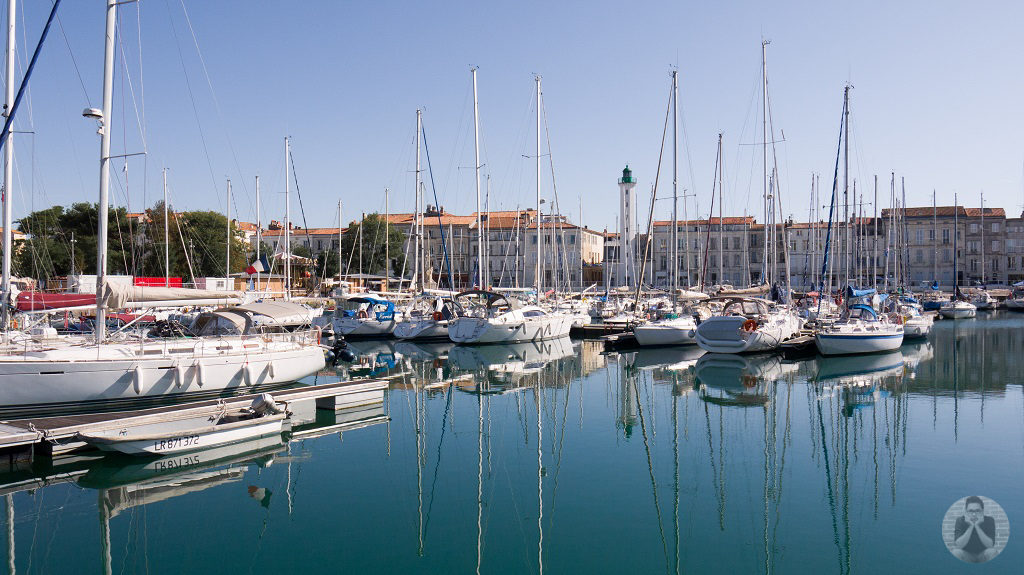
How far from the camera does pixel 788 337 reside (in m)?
33.0

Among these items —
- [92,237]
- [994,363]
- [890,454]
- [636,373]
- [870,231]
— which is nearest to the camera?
[890,454]

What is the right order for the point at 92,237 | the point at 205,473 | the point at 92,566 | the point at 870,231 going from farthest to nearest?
the point at 870,231, the point at 92,237, the point at 205,473, the point at 92,566

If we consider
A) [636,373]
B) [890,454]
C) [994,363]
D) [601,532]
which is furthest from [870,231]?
[601,532]

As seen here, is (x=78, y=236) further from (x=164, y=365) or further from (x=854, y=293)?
(x=854, y=293)

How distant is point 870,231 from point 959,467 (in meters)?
81.8

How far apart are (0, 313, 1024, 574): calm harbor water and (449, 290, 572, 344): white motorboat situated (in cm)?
1346

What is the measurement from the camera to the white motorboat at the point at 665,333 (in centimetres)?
3412

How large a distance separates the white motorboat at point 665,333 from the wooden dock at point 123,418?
18.3 m

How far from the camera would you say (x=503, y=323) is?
35.8 m

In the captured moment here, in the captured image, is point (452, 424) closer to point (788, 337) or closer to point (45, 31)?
point (45, 31)

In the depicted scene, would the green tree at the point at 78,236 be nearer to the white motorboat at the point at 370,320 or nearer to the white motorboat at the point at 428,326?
the white motorboat at the point at 370,320

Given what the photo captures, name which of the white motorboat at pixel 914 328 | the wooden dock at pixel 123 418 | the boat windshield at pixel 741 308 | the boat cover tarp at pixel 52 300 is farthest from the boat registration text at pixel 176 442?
the white motorboat at pixel 914 328

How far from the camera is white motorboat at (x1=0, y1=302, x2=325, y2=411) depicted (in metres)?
15.7

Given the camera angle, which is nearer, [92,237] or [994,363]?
[994,363]
